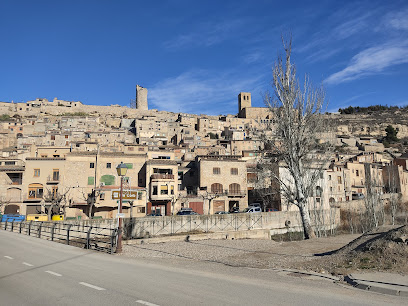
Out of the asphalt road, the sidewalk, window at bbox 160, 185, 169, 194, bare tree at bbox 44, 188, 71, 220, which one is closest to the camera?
the asphalt road

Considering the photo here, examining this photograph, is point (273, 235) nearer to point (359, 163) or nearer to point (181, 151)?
point (181, 151)

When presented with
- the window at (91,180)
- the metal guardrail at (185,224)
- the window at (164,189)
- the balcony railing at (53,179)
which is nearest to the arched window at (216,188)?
the window at (164,189)

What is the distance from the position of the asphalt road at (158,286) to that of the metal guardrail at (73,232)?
3.03 meters

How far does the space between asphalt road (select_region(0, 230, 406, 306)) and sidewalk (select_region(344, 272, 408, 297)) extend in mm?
342

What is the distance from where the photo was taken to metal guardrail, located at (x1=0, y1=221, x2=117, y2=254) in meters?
15.4

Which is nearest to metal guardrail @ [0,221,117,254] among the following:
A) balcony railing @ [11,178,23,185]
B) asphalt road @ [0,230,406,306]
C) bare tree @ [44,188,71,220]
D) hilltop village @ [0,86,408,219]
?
asphalt road @ [0,230,406,306]

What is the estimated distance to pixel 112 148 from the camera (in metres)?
64.0

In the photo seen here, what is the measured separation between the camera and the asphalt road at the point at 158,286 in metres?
6.82

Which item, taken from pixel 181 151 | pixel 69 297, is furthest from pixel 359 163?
pixel 69 297

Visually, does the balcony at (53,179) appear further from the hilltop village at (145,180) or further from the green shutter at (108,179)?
the green shutter at (108,179)

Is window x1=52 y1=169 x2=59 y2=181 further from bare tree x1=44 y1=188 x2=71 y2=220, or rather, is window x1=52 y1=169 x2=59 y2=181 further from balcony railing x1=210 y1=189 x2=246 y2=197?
balcony railing x1=210 y1=189 x2=246 y2=197

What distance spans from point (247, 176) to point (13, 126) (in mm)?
70642

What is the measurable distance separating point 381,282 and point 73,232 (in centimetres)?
2468

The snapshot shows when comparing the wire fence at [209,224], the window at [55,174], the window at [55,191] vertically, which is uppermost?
the window at [55,174]
